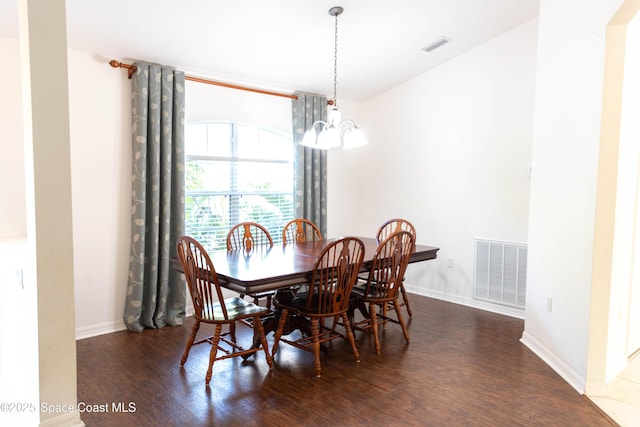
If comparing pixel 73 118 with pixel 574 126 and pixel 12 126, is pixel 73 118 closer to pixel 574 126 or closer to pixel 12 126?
pixel 12 126

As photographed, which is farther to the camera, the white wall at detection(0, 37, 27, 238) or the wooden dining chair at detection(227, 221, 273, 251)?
the wooden dining chair at detection(227, 221, 273, 251)

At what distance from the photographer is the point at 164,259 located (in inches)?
151

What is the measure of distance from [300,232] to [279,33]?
1.90 m

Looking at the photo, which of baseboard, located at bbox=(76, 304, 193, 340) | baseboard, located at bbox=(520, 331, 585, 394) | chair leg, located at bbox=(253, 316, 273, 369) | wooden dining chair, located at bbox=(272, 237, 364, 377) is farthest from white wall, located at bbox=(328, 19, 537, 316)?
baseboard, located at bbox=(76, 304, 193, 340)

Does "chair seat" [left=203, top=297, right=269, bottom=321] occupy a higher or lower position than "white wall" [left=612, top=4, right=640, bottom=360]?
lower

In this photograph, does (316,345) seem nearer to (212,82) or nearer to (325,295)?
(325,295)

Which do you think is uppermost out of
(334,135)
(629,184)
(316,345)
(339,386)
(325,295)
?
(334,135)

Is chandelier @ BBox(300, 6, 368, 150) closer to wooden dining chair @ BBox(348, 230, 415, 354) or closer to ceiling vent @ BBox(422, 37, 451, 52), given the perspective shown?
wooden dining chair @ BBox(348, 230, 415, 354)

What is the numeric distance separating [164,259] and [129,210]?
53 cm

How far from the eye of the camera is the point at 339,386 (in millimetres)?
2721

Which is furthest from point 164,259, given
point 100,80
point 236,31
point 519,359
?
point 519,359

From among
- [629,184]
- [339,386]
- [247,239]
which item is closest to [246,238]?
[247,239]

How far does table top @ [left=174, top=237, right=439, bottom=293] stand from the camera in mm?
2617

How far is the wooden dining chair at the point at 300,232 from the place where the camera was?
429 centimetres
